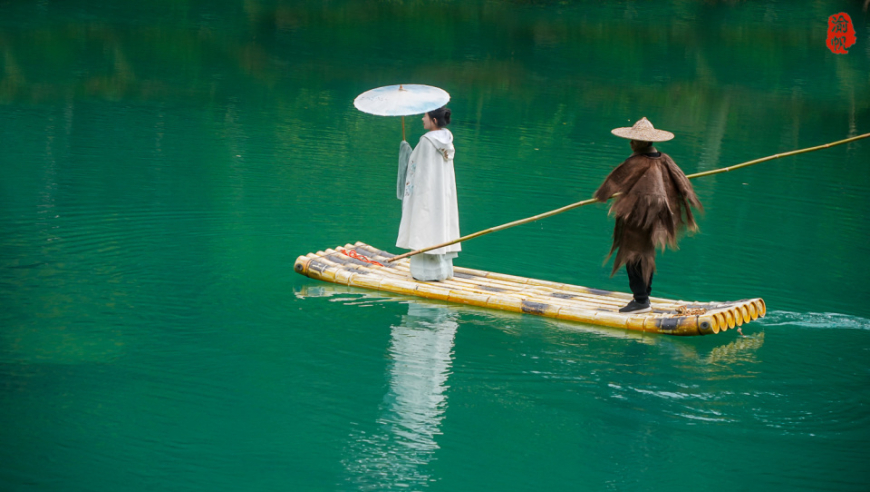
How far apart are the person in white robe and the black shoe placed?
5.18 feet

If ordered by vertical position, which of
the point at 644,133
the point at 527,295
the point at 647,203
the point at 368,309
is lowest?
the point at 368,309

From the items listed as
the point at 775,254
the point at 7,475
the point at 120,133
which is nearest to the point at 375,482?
the point at 7,475

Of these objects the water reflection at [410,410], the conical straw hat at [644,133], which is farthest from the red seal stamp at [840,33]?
the water reflection at [410,410]

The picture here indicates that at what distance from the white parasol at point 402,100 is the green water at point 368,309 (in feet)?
5.04

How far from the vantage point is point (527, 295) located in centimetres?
707

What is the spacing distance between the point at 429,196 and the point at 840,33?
27090 mm

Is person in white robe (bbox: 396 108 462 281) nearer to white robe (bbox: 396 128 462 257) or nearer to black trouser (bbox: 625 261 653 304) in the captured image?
white robe (bbox: 396 128 462 257)

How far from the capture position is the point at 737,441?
5.09 m

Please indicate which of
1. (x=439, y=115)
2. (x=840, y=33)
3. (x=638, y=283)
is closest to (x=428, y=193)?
(x=439, y=115)

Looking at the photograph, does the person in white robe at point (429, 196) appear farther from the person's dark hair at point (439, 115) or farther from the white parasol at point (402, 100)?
the white parasol at point (402, 100)

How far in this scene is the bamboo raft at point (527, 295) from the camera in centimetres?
641

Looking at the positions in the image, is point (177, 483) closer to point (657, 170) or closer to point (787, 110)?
point (657, 170)

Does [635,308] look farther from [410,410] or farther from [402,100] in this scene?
[402,100]

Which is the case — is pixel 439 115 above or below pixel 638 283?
above
